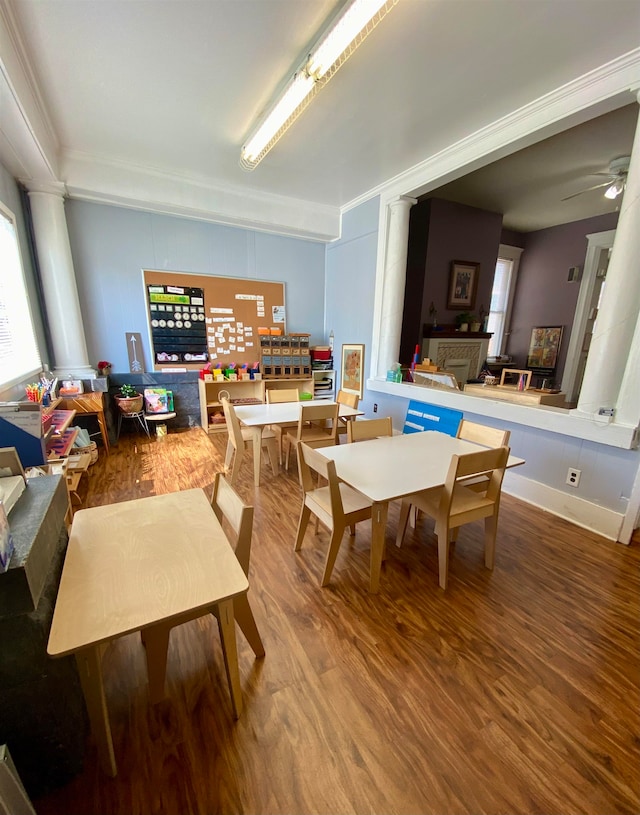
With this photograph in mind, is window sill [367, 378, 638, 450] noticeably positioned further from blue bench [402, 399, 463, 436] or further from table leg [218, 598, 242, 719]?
table leg [218, 598, 242, 719]

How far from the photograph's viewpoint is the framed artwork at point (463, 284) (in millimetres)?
4605

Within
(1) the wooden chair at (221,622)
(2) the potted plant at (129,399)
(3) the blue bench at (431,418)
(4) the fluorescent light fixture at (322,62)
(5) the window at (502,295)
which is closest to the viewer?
(1) the wooden chair at (221,622)

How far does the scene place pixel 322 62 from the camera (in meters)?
1.85

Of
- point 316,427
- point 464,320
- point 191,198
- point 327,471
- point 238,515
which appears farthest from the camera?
point 464,320

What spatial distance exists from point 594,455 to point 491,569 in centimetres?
117

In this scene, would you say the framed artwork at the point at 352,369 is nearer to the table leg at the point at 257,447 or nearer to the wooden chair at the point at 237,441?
the wooden chair at the point at 237,441

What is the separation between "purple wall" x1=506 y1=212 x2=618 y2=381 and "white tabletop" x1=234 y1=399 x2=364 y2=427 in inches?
189

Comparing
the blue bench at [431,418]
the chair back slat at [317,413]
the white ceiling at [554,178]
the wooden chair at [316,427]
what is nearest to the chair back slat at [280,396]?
the wooden chair at [316,427]

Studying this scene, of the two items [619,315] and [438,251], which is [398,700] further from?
[438,251]

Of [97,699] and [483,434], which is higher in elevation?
[483,434]

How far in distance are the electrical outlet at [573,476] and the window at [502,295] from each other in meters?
4.22

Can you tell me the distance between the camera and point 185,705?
1.23 meters

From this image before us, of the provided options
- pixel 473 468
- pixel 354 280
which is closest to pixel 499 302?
pixel 354 280

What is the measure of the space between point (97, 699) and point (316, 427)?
8.28 ft
